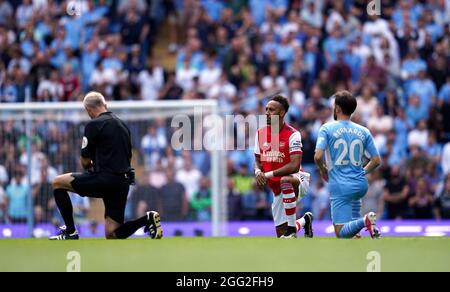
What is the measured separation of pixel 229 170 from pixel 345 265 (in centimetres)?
1319

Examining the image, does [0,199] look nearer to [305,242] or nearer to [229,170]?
[229,170]

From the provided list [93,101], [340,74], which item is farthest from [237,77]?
[93,101]

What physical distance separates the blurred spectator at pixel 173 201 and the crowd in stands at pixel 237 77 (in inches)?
0.9

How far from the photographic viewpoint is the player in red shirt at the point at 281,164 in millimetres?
14750

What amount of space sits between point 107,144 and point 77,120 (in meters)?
9.07

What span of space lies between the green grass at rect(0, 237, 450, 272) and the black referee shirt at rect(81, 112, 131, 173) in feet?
5.55

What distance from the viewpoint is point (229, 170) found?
80.5ft

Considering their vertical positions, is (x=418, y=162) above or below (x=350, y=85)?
below

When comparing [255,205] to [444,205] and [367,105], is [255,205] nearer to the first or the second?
[367,105]

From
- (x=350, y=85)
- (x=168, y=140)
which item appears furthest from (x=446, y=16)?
(x=168, y=140)

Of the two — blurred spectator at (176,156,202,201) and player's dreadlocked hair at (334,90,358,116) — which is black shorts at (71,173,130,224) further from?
blurred spectator at (176,156,202,201)

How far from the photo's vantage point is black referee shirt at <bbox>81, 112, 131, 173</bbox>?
1459 cm

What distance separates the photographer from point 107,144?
14688 millimetres

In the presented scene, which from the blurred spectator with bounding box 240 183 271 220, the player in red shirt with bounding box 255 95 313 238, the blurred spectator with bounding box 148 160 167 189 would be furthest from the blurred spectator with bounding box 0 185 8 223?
the player in red shirt with bounding box 255 95 313 238
